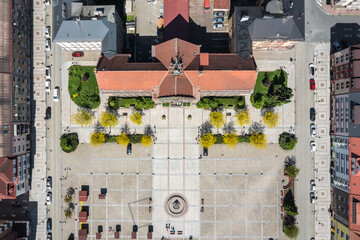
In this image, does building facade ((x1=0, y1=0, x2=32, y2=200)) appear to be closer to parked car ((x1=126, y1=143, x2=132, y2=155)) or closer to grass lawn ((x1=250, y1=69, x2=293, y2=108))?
parked car ((x1=126, y1=143, x2=132, y2=155))

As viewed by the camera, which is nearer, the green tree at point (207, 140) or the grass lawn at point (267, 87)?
the green tree at point (207, 140)

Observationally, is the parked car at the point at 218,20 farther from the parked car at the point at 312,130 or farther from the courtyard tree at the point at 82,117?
the courtyard tree at the point at 82,117


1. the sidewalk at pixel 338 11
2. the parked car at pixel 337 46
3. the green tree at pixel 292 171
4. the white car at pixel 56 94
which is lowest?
the green tree at pixel 292 171

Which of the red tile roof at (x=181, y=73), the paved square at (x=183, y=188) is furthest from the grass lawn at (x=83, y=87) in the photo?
the paved square at (x=183, y=188)

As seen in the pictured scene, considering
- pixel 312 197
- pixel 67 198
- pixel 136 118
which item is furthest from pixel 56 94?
pixel 312 197

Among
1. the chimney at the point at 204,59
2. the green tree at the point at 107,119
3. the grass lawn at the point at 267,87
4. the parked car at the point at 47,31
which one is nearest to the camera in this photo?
the chimney at the point at 204,59

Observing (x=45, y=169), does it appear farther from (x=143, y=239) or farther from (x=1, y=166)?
(x=143, y=239)

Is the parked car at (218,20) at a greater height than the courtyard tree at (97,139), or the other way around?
the parked car at (218,20)
